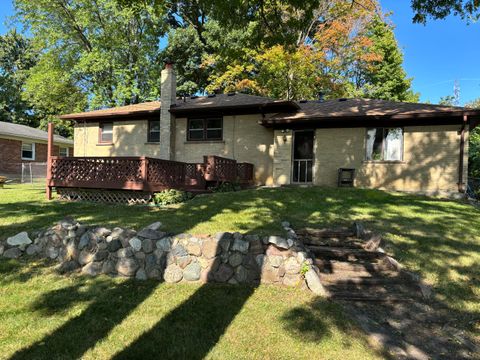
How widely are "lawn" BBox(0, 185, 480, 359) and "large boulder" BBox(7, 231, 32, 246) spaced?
42 cm

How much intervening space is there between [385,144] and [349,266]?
905 centimetres

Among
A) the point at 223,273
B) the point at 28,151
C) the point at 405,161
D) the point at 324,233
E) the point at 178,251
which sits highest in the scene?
the point at 28,151

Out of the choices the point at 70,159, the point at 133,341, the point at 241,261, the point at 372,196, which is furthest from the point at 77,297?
the point at 372,196

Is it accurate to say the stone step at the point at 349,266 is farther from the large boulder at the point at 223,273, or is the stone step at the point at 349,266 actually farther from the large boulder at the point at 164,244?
the large boulder at the point at 164,244

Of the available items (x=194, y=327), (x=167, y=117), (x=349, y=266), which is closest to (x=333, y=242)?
(x=349, y=266)

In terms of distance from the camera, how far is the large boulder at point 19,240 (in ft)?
21.5

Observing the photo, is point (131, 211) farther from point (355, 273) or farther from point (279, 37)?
point (279, 37)

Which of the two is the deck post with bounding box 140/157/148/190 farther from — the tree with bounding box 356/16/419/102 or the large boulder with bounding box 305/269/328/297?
the tree with bounding box 356/16/419/102

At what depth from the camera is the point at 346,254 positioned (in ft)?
21.1

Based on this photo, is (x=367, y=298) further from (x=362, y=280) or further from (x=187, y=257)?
(x=187, y=257)

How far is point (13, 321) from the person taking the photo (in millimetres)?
4285

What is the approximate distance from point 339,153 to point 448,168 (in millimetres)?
3965

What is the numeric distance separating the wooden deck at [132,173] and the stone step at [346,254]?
6364 mm

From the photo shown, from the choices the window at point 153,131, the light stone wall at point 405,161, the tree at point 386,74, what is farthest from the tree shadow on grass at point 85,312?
the tree at point 386,74
